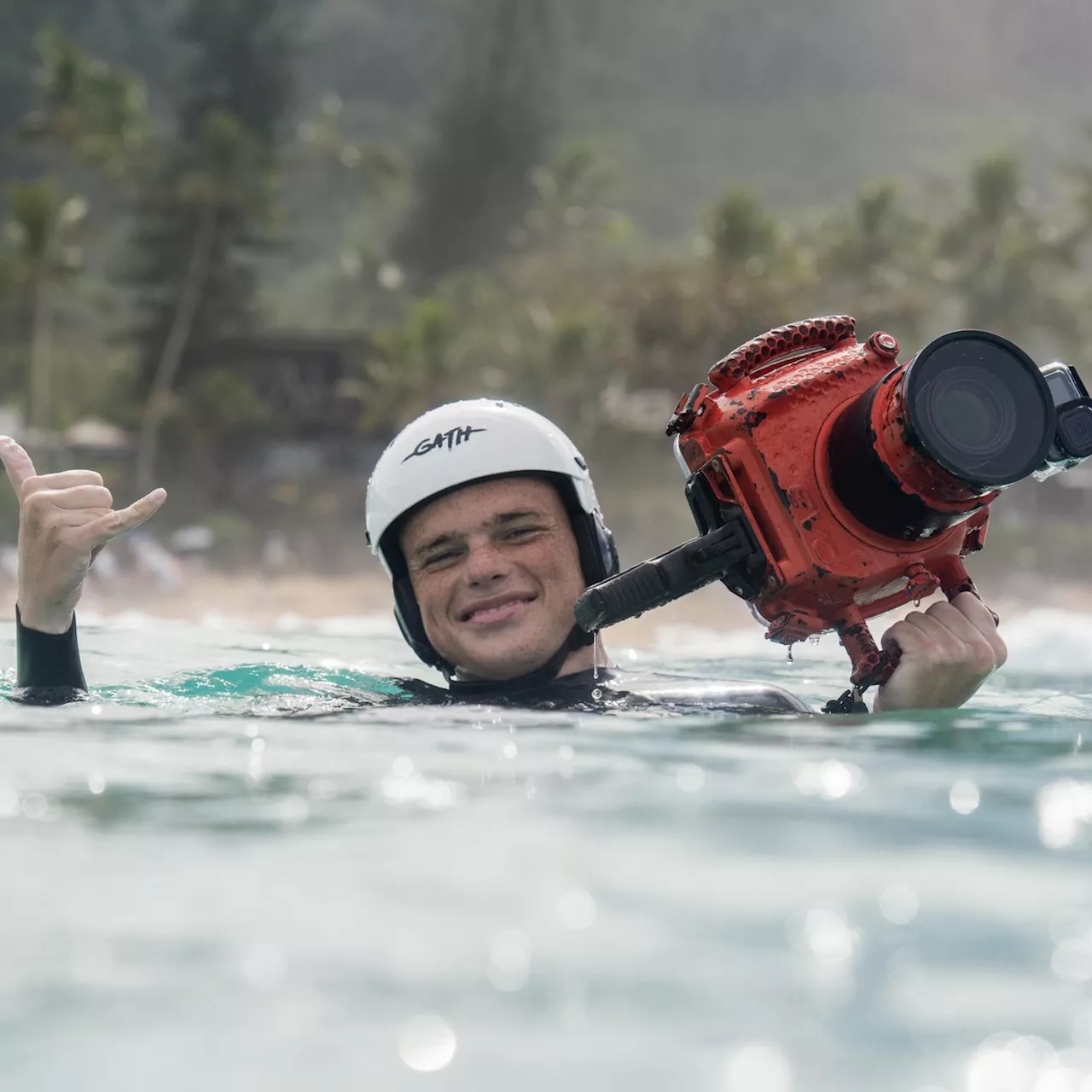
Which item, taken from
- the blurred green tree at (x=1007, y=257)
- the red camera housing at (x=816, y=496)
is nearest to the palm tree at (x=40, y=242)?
the blurred green tree at (x=1007, y=257)

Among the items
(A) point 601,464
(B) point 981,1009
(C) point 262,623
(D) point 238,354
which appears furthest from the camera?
(D) point 238,354

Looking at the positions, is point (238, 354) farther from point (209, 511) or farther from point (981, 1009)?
point (981, 1009)

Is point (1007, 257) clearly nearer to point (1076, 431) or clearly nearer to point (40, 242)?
point (40, 242)

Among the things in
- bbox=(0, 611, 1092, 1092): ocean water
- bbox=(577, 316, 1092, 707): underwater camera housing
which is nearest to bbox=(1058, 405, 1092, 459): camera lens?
bbox=(577, 316, 1092, 707): underwater camera housing

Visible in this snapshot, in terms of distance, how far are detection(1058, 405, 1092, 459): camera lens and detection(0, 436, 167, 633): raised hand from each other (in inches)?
89.2

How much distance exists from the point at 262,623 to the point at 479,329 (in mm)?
21300

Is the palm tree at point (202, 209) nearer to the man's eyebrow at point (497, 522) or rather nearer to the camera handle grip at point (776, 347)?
the man's eyebrow at point (497, 522)

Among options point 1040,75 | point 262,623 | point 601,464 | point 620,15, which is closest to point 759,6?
point 620,15

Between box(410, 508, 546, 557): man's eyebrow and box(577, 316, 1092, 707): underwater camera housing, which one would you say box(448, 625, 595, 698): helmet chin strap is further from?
box(577, 316, 1092, 707): underwater camera housing

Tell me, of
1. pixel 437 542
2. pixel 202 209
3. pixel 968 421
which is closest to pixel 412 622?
pixel 437 542

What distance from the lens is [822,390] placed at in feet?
12.2

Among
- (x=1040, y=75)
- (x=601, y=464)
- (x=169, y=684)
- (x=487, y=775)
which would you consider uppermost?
(x=1040, y=75)

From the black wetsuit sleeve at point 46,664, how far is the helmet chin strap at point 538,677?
1178 millimetres

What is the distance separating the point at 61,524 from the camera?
13.2 ft
